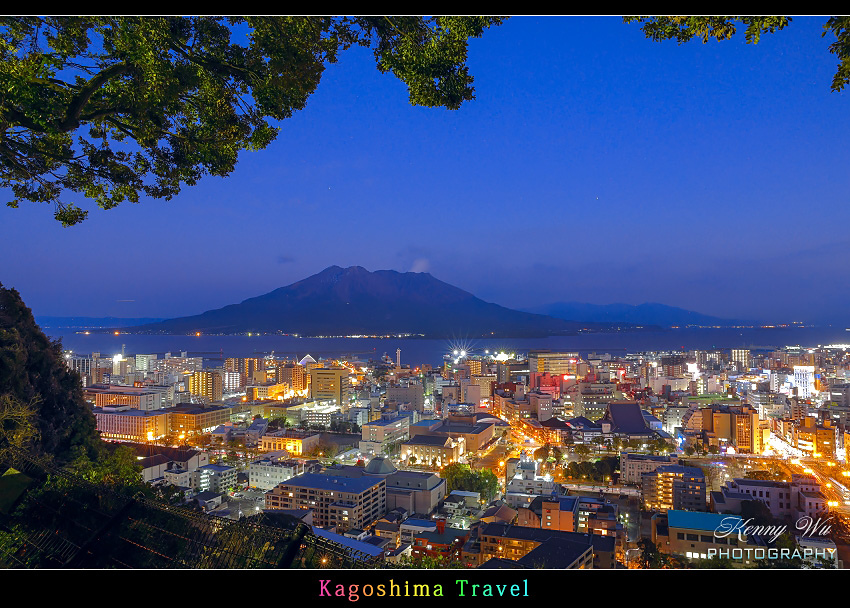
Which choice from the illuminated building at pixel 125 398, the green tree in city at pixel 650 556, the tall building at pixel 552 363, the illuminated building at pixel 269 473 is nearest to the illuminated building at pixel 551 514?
the green tree in city at pixel 650 556

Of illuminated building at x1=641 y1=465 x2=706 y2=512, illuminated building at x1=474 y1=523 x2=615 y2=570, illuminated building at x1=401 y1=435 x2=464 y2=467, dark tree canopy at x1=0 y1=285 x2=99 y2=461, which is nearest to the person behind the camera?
dark tree canopy at x1=0 y1=285 x2=99 y2=461

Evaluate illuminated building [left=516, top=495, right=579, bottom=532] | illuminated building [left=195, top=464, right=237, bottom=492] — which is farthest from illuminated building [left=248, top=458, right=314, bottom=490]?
illuminated building [left=516, top=495, right=579, bottom=532]

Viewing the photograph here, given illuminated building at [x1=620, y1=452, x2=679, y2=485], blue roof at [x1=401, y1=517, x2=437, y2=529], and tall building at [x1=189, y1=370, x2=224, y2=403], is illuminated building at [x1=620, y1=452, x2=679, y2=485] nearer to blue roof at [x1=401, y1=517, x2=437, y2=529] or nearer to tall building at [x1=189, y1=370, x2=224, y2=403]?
blue roof at [x1=401, y1=517, x2=437, y2=529]

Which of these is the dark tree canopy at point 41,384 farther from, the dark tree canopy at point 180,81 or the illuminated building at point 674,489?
the illuminated building at point 674,489

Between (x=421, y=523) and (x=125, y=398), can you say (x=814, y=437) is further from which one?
(x=125, y=398)

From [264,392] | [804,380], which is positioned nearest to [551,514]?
[264,392]
